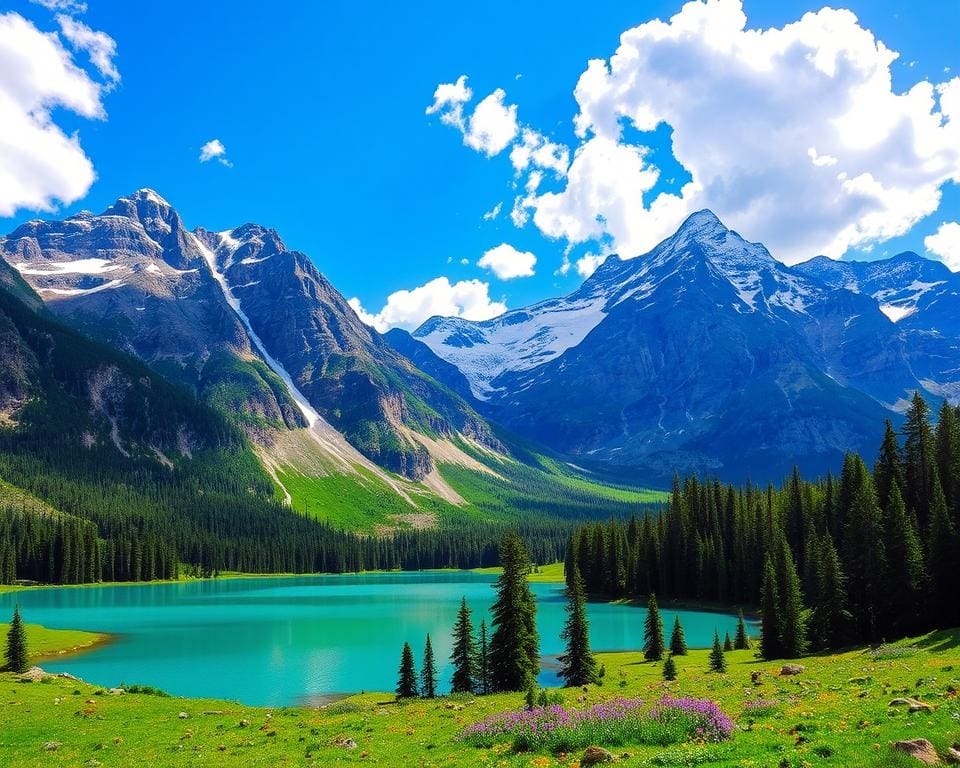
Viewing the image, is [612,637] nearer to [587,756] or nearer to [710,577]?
[710,577]

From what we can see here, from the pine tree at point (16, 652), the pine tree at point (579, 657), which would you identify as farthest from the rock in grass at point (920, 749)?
→ the pine tree at point (16, 652)

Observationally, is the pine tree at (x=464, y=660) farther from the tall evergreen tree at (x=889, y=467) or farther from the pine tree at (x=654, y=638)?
the tall evergreen tree at (x=889, y=467)

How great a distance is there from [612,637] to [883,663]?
1827 inches

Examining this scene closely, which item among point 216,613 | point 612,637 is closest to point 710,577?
point 612,637

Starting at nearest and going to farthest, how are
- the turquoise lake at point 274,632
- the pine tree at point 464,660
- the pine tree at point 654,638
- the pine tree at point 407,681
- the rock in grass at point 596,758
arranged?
the rock in grass at point 596,758
the pine tree at point 407,681
the pine tree at point 464,660
the turquoise lake at point 274,632
the pine tree at point 654,638

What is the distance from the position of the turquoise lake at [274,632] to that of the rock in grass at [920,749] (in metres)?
43.7

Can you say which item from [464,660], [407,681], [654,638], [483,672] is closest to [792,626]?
[654,638]

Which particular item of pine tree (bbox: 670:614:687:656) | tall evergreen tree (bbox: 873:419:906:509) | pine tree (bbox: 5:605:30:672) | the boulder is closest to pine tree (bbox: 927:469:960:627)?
tall evergreen tree (bbox: 873:419:906:509)

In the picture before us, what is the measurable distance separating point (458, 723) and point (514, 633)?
699 inches

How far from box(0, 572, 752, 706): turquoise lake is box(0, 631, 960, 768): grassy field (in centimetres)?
1239

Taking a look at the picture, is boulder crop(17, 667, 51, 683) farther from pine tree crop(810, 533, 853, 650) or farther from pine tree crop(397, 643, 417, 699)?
pine tree crop(810, 533, 853, 650)

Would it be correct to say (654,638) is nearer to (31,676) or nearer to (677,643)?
(677,643)

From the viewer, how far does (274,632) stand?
9225 cm

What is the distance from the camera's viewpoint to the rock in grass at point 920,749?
573 inches
